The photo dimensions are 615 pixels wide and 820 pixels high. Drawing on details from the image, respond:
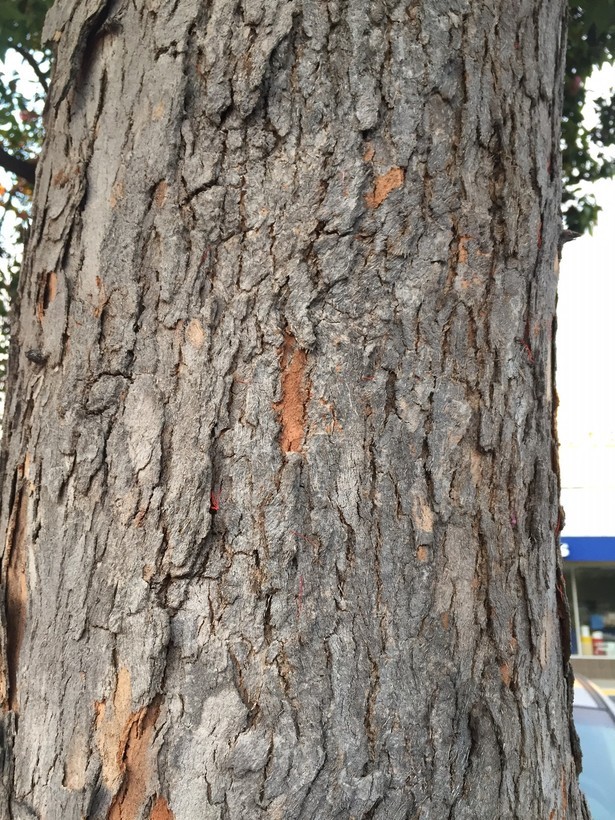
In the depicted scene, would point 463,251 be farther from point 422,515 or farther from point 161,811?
point 161,811

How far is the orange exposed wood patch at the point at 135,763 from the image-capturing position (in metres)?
1.23

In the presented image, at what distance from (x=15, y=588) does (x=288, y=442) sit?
0.66m

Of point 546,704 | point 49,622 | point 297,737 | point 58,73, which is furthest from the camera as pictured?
point 58,73

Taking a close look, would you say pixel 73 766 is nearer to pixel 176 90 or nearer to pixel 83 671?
pixel 83 671

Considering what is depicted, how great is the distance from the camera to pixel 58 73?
64.3 inches

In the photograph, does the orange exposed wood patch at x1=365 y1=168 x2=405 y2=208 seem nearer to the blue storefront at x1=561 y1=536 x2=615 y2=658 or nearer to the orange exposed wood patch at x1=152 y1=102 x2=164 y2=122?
the orange exposed wood patch at x1=152 y1=102 x2=164 y2=122

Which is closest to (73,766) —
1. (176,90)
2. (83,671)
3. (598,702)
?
(83,671)

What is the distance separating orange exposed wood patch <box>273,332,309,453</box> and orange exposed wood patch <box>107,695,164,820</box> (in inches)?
20.4

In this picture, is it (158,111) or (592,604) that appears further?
(592,604)

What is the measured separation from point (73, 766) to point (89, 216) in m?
1.07

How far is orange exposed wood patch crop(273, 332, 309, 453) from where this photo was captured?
4.24ft

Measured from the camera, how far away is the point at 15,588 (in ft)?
4.74

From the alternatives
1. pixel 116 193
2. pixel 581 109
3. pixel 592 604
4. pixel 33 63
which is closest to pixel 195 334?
pixel 116 193

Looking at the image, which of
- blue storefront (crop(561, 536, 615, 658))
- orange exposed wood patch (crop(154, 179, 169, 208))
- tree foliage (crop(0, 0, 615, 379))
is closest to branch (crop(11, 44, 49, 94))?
tree foliage (crop(0, 0, 615, 379))
